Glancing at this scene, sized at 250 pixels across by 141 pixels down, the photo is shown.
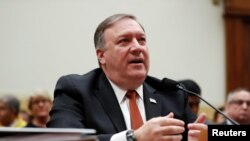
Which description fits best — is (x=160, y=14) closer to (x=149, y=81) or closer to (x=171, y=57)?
(x=171, y=57)

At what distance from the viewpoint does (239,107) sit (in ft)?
17.1

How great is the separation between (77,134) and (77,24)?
4986 mm

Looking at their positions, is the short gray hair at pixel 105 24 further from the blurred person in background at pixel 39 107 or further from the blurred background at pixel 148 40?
the blurred background at pixel 148 40

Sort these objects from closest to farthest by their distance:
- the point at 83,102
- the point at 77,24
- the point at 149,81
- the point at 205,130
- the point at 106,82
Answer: the point at 205,130
the point at 83,102
the point at 106,82
the point at 149,81
the point at 77,24

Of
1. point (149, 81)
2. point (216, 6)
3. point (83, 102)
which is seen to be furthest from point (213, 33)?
point (83, 102)

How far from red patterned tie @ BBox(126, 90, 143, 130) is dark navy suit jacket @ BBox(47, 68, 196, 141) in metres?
0.05

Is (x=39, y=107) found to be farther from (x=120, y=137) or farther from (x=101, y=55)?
(x=120, y=137)

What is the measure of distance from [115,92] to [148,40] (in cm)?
433

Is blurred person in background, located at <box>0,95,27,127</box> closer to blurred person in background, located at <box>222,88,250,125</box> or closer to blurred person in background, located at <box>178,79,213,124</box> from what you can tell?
blurred person in background, located at <box>178,79,213,124</box>

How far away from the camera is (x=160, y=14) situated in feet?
23.2

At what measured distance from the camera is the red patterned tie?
252cm

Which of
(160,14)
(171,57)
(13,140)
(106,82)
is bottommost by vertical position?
Answer: (13,140)

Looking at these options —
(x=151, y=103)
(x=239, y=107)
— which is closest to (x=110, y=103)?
(x=151, y=103)

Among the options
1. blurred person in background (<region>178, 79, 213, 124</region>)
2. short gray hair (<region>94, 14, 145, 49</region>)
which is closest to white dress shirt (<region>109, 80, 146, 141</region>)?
short gray hair (<region>94, 14, 145, 49</region>)
